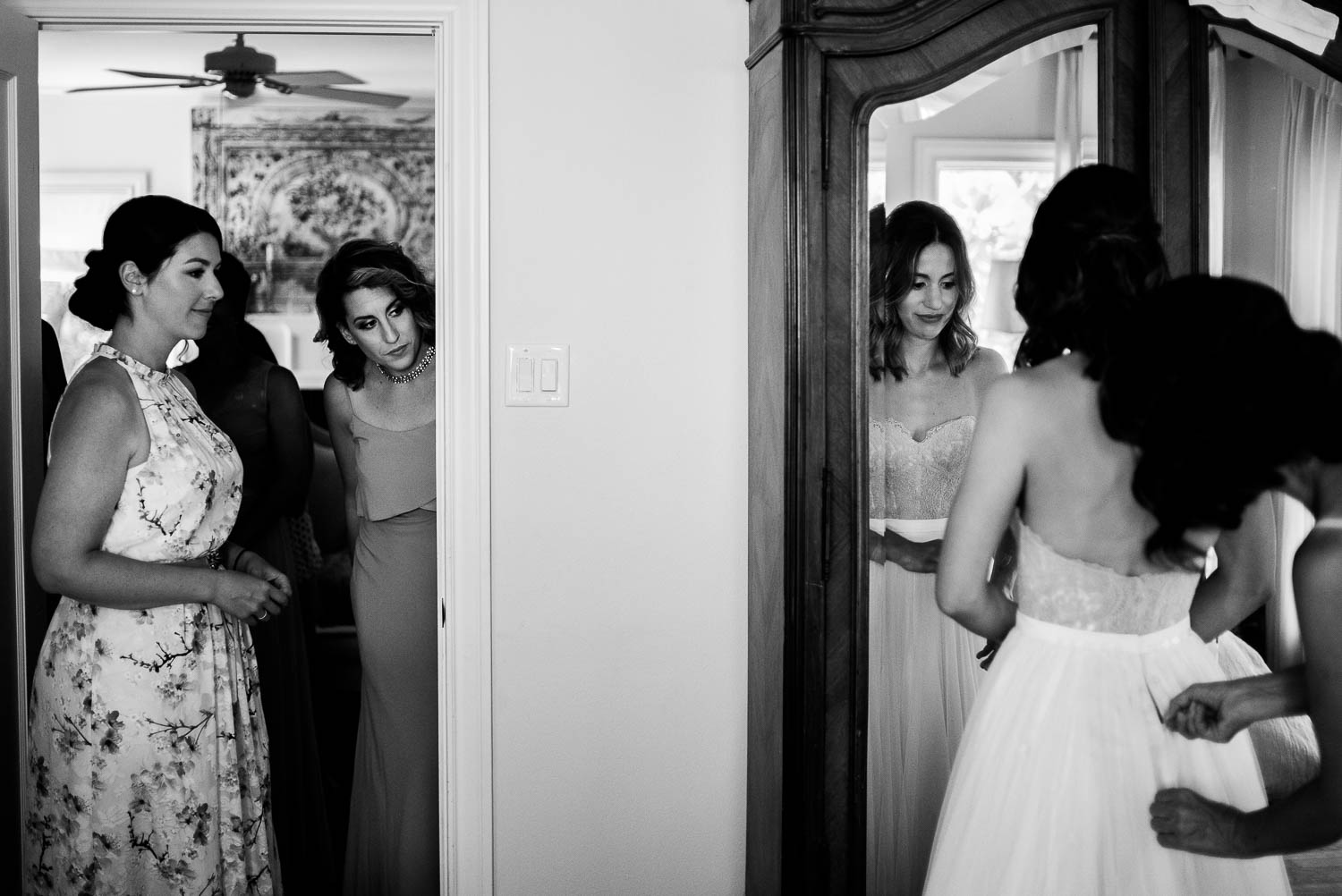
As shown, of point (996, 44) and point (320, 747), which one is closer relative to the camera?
point (996, 44)

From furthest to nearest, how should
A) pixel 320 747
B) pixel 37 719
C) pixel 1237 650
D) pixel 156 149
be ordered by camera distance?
pixel 156 149 < pixel 320 747 < pixel 37 719 < pixel 1237 650

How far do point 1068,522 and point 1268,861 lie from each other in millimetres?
501

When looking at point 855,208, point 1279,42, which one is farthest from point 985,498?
point 1279,42

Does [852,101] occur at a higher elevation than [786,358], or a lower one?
higher

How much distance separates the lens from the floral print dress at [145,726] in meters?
1.84

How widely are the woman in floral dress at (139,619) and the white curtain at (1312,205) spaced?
187 centimetres

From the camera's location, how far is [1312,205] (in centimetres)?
175

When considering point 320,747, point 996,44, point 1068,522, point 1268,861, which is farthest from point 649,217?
point 320,747

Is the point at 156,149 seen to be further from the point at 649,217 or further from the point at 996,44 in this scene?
the point at 996,44

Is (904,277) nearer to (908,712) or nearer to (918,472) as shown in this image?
(918,472)

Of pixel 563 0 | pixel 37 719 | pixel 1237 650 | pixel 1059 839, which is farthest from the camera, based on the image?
pixel 563 0

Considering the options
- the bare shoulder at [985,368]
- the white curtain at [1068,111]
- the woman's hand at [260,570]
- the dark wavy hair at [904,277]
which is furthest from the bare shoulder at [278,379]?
the white curtain at [1068,111]

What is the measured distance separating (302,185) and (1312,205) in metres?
4.56

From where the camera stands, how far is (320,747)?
3453mm
